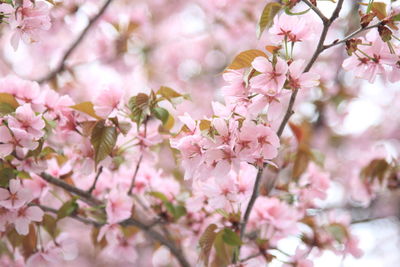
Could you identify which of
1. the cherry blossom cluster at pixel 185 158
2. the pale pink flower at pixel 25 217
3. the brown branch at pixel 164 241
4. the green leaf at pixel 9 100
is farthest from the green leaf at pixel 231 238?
the green leaf at pixel 9 100

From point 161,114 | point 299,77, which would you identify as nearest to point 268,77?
point 299,77

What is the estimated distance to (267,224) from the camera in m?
1.22

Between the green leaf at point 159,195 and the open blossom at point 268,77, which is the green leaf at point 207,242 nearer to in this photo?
the green leaf at point 159,195

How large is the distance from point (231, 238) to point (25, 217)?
0.46 metres

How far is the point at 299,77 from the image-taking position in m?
0.84

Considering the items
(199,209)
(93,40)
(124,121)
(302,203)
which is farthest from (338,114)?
(124,121)

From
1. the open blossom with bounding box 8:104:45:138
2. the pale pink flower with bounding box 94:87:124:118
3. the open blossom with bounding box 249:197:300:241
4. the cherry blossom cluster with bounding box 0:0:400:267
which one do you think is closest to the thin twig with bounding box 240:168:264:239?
the cherry blossom cluster with bounding box 0:0:400:267

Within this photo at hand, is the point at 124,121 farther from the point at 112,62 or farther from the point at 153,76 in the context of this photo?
the point at 153,76

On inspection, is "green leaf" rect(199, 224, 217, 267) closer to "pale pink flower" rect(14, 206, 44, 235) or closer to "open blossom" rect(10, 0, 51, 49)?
"pale pink flower" rect(14, 206, 44, 235)

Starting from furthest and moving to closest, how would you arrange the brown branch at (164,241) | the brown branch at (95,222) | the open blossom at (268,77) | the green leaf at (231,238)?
the brown branch at (164,241)
the brown branch at (95,222)
the green leaf at (231,238)
the open blossom at (268,77)

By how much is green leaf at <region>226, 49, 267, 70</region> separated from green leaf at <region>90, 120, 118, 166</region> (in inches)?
12.0

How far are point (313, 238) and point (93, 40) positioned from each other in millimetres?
1436

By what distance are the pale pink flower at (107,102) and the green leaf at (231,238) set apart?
369mm

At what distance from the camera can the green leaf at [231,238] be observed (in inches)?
40.5
